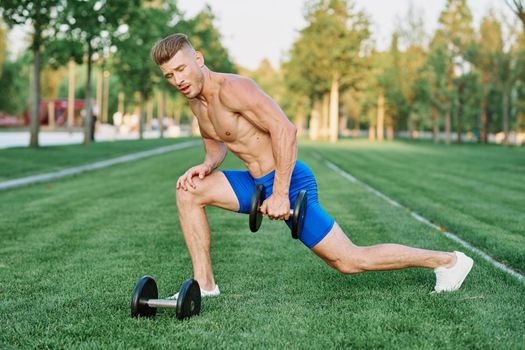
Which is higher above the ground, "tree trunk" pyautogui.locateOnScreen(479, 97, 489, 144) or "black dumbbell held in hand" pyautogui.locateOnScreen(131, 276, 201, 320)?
"tree trunk" pyautogui.locateOnScreen(479, 97, 489, 144)

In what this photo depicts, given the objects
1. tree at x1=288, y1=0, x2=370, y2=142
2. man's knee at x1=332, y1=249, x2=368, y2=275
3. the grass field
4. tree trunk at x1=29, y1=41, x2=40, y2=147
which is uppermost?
tree at x1=288, y1=0, x2=370, y2=142

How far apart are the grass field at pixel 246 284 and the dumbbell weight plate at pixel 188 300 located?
8cm

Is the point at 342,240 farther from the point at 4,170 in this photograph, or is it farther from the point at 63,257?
the point at 4,170

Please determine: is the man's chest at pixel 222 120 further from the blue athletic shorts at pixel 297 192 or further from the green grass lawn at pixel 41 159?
the green grass lawn at pixel 41 159

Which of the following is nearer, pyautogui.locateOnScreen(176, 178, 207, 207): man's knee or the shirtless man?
the shirtless man

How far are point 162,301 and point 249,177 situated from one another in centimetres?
113

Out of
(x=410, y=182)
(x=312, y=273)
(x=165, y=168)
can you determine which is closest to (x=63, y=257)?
(x=312, y=273)

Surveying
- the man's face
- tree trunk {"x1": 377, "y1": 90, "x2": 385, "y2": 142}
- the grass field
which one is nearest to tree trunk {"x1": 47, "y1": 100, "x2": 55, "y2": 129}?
tree trunk {"x1": 377, "y1": 90, "x2": 385, "y2": 142}

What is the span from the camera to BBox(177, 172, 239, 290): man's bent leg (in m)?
5.07

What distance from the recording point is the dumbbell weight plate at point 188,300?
14.5ft

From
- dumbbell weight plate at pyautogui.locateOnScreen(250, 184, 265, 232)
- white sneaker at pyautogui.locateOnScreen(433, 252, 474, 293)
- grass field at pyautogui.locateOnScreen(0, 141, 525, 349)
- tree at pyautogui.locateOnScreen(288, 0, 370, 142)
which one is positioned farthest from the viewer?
tree at pyautogui.locateOnScreen(288, 0, 370, 142)

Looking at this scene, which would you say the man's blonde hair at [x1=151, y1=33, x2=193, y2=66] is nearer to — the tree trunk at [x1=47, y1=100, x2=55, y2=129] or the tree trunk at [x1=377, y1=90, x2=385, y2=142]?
the tree trunk at [x1=377, y1=90, x2=385, y2=142]

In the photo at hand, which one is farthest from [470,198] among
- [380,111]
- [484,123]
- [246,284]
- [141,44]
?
[380,111]

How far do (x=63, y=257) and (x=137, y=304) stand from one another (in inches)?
108
